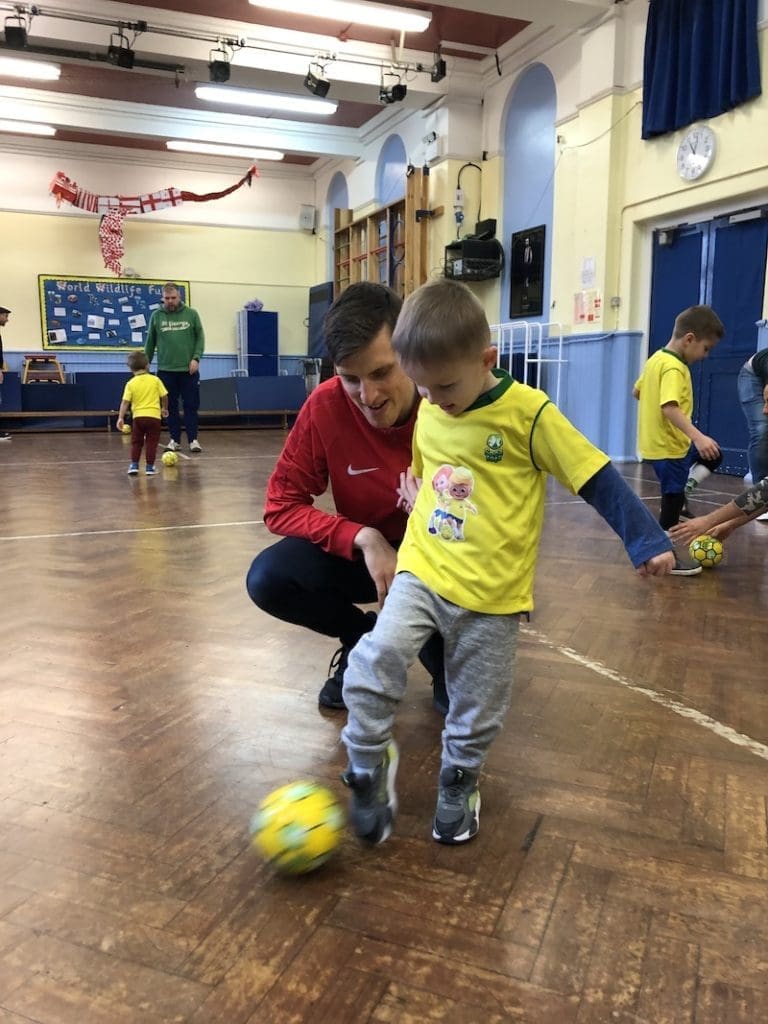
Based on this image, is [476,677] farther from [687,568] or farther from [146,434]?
[146,434]

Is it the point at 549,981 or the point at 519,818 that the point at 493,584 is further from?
the point at 549,981

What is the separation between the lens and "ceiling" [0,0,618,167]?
28.1ft

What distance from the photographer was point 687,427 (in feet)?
12.7

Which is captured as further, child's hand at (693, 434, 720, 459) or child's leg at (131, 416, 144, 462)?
child's leg at (131, 416, 144, 462)

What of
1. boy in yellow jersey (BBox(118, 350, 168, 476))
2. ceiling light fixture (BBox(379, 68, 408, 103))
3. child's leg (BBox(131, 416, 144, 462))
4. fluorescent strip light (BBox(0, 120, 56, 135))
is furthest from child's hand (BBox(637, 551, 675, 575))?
fluorescent strip light (BBox(0, 120, 56, 135))

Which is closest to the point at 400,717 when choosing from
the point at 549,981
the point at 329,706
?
the point at 329,706

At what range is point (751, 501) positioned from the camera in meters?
3.12

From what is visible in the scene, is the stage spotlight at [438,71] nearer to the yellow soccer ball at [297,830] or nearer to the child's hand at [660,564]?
the child's hand at [660,564]

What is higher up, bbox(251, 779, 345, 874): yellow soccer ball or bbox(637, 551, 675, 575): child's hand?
bbox(637, 551, 675, 575): child's hand

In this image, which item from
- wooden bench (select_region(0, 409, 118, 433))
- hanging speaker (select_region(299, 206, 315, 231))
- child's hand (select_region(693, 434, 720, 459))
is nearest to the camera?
child's hand (select_region(693, 434, 720, 459))

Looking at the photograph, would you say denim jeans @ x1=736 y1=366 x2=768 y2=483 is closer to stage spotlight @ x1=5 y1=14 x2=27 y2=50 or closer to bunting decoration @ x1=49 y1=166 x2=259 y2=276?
stage spotlight @ x1=5 y1=14 x2=27 y2=50

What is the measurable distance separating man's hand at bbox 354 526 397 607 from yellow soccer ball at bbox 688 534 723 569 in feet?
8.06

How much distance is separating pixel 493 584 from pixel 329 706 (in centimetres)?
88

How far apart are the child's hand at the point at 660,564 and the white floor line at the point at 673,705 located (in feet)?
2.58
